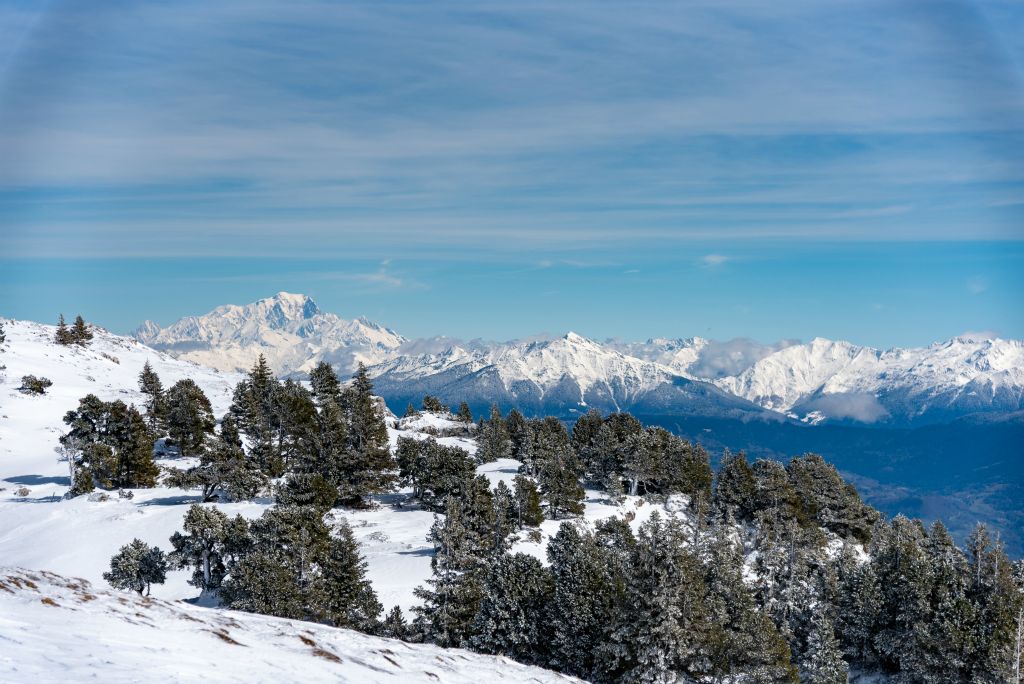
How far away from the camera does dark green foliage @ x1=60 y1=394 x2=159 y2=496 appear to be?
9050 centimetres

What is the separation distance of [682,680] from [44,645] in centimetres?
3596

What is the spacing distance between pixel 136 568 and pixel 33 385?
90.2 meters

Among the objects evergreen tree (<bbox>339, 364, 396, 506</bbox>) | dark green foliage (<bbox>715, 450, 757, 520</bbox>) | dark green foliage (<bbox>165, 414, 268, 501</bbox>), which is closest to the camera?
dark green foliage (<bbox>165, 414, 268, 501</bbox>)

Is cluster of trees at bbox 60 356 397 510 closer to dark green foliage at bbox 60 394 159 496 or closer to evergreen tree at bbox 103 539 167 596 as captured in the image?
dark green foliage at bbox 60 394 159 496

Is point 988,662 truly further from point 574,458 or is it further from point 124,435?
point 124,435

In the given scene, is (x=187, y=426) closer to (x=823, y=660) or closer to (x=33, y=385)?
(x=33, y=385)

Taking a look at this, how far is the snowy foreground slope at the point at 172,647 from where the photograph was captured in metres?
18.0

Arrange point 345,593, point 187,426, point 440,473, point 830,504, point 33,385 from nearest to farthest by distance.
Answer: point 345,593, point 440,473, point 187,426, point 830,504, point 33,385

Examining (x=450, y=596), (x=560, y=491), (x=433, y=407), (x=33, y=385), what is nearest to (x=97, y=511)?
(x=450, y=596)

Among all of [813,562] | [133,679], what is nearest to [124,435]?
[133,679]

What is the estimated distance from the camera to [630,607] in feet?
138

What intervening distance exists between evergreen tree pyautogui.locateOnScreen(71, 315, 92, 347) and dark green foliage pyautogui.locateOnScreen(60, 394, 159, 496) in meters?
93.1

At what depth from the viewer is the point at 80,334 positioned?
17738cm

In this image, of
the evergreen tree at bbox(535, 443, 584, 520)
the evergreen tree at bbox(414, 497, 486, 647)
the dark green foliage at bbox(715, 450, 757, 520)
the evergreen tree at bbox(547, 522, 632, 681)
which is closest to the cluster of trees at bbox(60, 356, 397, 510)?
the evergreen tree at bbox(535, 443, 584, 520)
